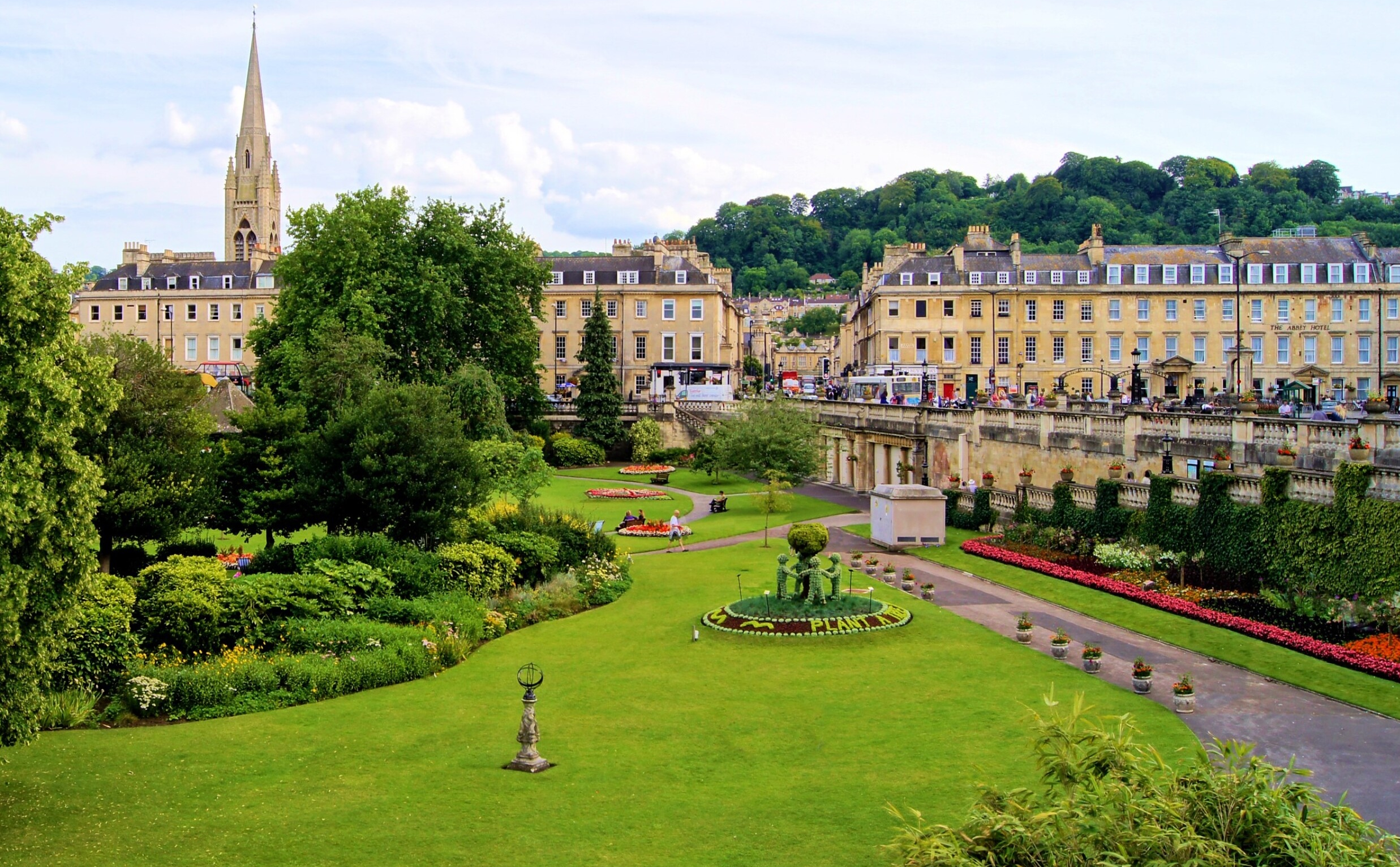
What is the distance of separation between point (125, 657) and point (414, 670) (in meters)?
5.66

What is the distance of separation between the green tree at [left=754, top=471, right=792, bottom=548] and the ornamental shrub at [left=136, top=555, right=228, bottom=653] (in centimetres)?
2052

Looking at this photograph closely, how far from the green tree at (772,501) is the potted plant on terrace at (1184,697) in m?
21.2

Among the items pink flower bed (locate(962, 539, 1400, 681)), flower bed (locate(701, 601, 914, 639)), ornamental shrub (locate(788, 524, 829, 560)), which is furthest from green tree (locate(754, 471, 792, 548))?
flower bed (locate(701, 601, 914, 639))

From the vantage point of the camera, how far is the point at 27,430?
47.9 feet

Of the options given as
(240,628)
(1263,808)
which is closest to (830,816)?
(1263,808)

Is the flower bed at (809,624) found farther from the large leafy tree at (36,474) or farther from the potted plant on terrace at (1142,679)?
the large leafy tree at (36,474)

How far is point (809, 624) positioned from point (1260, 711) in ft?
33.2

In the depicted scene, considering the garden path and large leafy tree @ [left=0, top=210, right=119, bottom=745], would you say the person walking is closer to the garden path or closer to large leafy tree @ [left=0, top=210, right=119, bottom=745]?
the garden path

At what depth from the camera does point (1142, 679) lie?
73.7ft

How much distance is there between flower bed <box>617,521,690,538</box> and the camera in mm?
45062

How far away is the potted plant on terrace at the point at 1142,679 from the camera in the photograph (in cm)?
2233

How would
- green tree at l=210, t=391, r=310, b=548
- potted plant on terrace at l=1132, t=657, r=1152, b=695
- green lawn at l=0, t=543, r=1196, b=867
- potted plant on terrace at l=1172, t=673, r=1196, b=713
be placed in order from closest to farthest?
green lawn at l=0, t=543, r=1196, b=867, potted plant on terrace at l=1172, t=673, r=1196, b=713, potted plant on terrace at l=1132, t=657, r=1152, b=695, green tree at l=210, t=391, r=310, b=548

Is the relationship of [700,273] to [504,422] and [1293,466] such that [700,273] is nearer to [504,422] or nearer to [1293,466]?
[504,422]

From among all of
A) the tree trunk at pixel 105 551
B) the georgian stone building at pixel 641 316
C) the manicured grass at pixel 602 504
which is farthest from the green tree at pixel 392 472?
the georgian stone building at pixel 641 316
